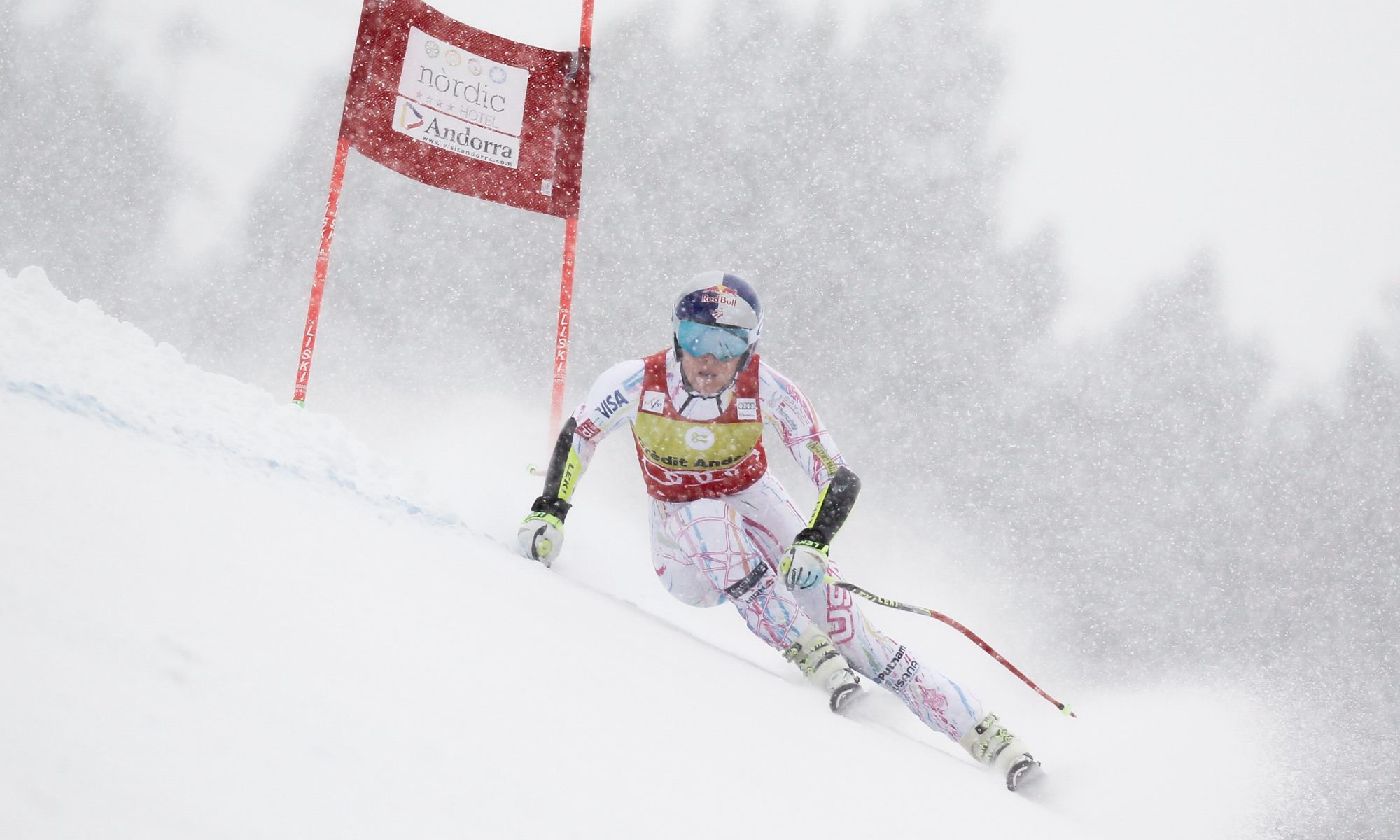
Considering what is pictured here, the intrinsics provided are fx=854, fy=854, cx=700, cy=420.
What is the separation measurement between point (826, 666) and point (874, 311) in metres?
11.3

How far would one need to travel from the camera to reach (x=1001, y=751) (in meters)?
3.44

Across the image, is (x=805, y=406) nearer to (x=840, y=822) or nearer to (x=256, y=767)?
(x=840, y=822)

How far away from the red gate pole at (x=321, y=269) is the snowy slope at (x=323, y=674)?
1.39 meters

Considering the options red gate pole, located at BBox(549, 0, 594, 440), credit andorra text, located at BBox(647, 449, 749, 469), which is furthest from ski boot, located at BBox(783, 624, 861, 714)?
red gate pole, located at BBox(549, 0, 594, 440)

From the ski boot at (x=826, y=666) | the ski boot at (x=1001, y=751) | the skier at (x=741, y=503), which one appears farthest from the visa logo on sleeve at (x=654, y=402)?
the ski boot at (x=1001, y=751)

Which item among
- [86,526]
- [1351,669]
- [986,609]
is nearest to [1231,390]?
[1351,669]

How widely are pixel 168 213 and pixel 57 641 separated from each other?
51.7ft

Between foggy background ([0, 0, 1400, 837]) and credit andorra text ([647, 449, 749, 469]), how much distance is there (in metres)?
8.37

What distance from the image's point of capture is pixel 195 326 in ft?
43.9

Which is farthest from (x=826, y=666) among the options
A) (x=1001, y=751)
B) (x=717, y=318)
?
(x=717, y=318)

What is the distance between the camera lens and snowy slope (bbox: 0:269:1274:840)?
107 cm

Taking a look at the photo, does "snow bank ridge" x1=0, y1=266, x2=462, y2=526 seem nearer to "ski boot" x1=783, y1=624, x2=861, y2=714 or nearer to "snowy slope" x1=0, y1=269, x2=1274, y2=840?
"snowy slope" x1=0, y1=269, x2=1274, y2=840

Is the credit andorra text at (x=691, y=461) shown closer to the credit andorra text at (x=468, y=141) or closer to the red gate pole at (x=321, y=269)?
the red gate pole at (x=321, y=269)

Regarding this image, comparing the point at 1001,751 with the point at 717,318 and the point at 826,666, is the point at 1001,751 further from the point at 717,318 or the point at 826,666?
the point at 717,318
